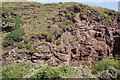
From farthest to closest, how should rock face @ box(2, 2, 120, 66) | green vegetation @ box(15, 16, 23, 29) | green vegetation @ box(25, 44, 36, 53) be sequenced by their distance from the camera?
green vegetation @ box(15, 16, 23, 29), green vegetation @ box(25, 44, 36, 53), rock face @ box(2, 2, 120, 66)

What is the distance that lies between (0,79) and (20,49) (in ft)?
17.3

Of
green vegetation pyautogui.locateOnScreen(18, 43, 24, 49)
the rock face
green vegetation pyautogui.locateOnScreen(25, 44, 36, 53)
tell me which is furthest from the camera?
green vegetation pyautogui.locateOnScreen(18, 43, 24, 49)

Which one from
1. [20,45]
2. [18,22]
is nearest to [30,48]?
[20,45]

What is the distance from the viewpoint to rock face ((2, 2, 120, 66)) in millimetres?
13203

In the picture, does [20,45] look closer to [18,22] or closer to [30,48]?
[30,48]

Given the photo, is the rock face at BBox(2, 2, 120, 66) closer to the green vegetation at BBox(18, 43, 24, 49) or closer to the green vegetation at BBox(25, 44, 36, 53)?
the green vegetation at BBox(25, 44, 36, 53)

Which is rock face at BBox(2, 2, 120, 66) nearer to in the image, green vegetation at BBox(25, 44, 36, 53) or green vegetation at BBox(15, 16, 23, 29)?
green vegetation at BBox(25, 44, 36, 53)

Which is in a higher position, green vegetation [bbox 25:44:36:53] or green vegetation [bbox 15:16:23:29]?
Answer: green vegetation [bbox 15:16:23:29]

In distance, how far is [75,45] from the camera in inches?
655

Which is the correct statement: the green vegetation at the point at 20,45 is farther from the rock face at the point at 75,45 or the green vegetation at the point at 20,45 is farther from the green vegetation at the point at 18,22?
the green vegetation at the point at 18,22

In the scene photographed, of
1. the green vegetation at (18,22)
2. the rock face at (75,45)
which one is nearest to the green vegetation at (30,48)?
the rock face at (75,45)

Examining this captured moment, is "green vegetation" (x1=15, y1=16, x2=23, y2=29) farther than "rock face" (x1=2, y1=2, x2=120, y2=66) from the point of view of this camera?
Yes

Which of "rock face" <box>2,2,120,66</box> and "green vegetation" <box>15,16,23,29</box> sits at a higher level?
"green vegetation" <box>15,16,23,29</box>

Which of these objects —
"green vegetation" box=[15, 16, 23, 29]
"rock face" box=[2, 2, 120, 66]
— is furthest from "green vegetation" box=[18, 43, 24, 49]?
"green vegetation" box=[15, 16, 23, 29]
